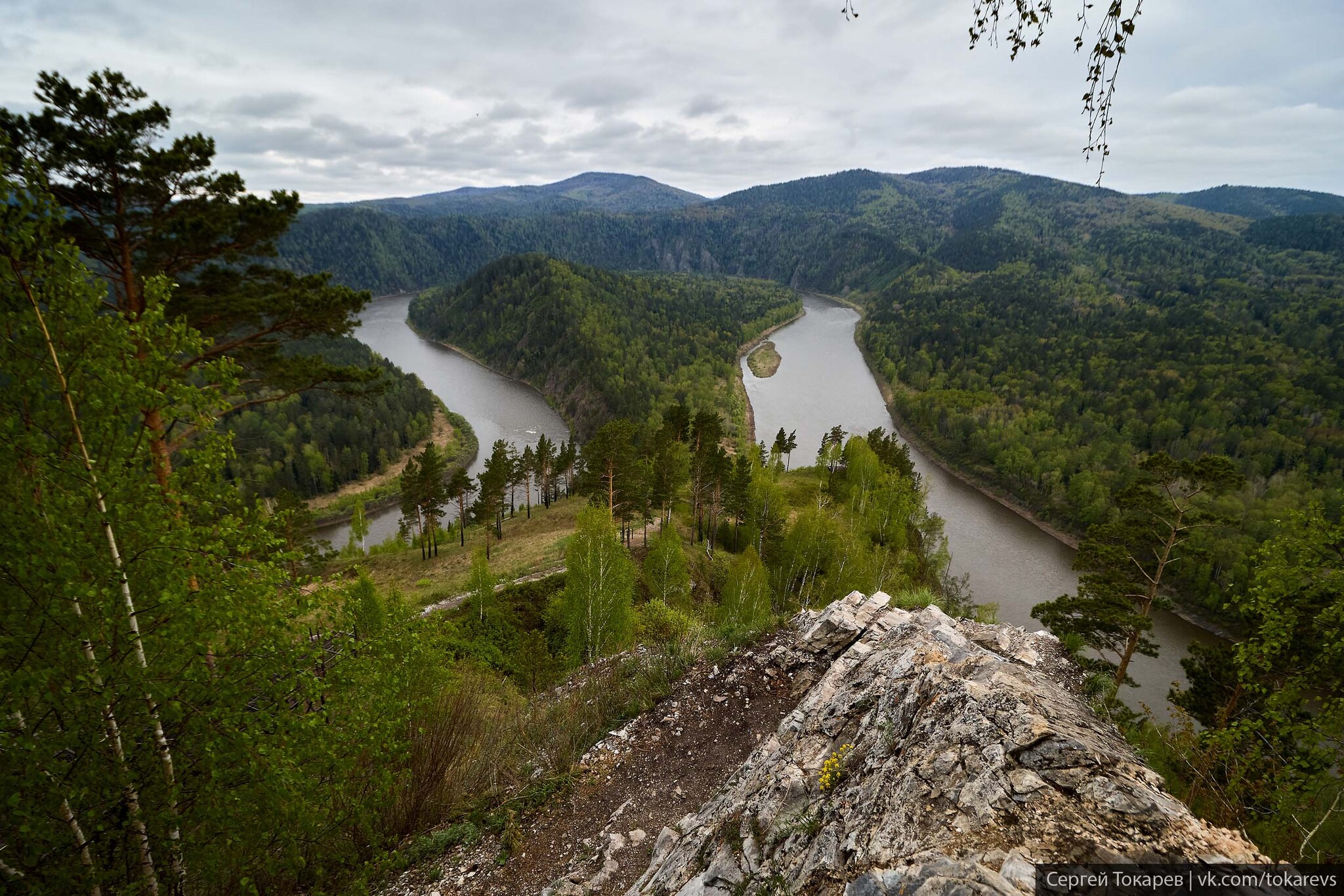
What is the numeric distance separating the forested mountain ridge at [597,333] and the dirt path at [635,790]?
255ft

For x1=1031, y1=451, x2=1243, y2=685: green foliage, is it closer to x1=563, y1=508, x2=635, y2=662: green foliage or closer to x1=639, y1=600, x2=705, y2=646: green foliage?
x1=639, y1=600, x2=705, y2=646: green foliage

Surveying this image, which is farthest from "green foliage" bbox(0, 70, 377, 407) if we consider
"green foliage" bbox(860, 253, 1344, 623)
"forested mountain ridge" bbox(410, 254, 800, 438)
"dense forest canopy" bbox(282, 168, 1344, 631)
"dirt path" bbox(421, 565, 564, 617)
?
"forested mountain ridge" bbox(410, 254, 800, 438)

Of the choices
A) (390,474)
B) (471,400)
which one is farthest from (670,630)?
(471,400)

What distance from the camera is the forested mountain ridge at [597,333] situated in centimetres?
10050

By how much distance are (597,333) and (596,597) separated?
366 ft

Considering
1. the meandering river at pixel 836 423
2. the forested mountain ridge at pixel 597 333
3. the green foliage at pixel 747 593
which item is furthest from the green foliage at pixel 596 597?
the forested mountain ridge at pixel 597 333

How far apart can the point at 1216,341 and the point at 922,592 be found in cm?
14617

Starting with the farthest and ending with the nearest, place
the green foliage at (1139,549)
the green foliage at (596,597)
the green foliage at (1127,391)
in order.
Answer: the green foliage at (1127,391) < the green foliage at (596,597) < the green foliage at (1139,549)

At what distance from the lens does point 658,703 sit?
10.9 metres

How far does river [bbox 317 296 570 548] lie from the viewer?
68438mm

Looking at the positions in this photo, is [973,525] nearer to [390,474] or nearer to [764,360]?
[390,474]

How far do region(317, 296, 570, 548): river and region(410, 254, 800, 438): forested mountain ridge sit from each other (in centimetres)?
428

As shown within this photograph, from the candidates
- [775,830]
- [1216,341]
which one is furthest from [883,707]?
[1216,341]

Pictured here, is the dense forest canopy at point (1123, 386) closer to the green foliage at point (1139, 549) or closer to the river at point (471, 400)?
the green foliage at point (1139, 549)
